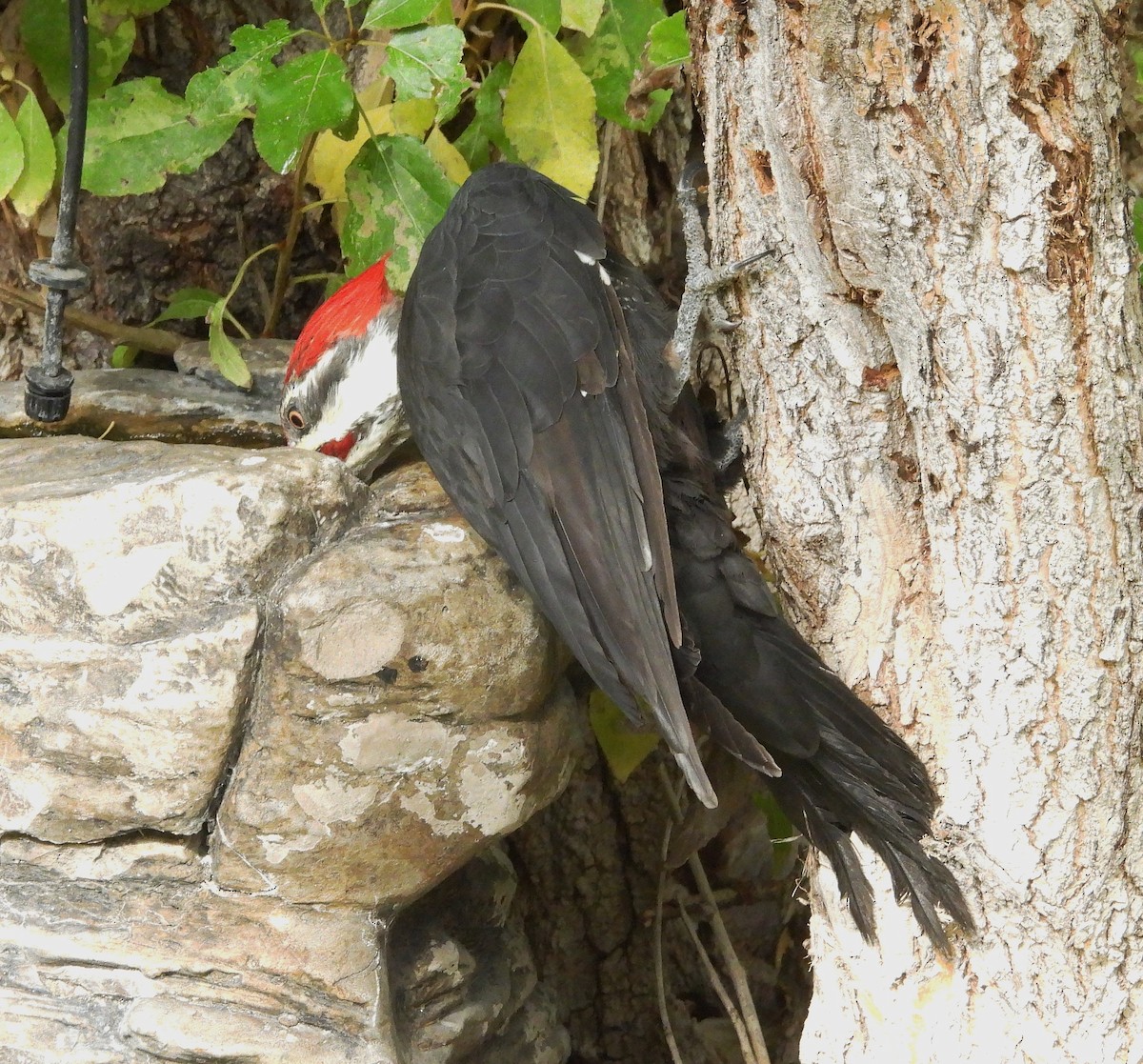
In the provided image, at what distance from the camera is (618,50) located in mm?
1949

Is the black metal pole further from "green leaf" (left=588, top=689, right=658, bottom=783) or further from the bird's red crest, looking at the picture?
"green leaf" (left=588, top=689, right=658, bottom=783)

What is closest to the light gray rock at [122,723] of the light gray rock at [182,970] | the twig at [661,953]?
the light gray rock at [182,970]

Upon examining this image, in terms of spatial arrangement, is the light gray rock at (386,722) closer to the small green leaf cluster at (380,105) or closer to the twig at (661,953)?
the small green leaf cluster at (380,105)

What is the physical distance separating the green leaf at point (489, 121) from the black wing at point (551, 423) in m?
0.34

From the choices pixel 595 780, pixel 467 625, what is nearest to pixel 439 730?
pixel 467 625

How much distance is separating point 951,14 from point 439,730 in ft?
3.17

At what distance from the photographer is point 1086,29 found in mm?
1257

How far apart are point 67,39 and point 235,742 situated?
4.75ft

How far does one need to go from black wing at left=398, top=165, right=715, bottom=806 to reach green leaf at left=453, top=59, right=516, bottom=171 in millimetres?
343

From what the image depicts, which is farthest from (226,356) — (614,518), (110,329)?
(614,518)

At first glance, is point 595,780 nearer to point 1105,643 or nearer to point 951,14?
point 1105,643

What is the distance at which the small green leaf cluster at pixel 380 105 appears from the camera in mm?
1651

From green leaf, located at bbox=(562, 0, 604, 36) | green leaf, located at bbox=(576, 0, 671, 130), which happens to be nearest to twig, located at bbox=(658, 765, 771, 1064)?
green leaf, located at bbox=(576, 0, 671, 130)

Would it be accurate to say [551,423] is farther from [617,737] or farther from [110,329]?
[110,329]
